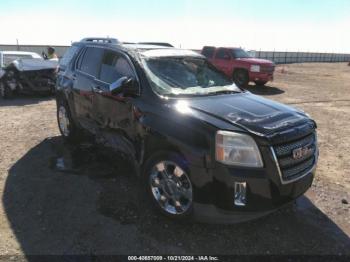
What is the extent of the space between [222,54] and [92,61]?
12697 mm

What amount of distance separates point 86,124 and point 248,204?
10.4 ft

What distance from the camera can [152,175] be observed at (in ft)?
13.2

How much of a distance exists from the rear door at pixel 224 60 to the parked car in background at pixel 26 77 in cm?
812

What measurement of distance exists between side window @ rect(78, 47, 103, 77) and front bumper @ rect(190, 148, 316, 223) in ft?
8.78

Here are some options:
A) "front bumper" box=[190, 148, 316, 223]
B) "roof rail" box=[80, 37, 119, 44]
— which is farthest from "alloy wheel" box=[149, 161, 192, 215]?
"roof rail" box=[80, 37, 119, 44]

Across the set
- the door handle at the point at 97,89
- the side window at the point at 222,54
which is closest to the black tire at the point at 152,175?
the door handle at the point at 97,89

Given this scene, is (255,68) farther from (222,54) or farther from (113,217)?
(113,217)


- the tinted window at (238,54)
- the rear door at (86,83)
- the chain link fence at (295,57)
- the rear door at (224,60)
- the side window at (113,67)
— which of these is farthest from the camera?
the chain link fence at (295,57)

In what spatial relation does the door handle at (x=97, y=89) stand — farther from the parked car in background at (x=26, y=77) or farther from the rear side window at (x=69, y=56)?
the parked car in background at (x=26, y=77)

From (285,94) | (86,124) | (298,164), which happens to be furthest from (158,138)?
(285,94)

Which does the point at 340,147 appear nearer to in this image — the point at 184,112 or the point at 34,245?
the point at 184,112

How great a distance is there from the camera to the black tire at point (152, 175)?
11.9 ft

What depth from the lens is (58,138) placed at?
7184mm

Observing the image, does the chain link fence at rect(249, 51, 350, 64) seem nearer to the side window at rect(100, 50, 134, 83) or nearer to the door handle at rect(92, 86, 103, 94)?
the side window at rect(100, 50, 134, 83)
